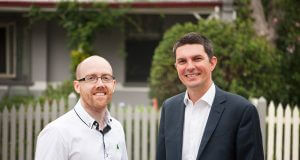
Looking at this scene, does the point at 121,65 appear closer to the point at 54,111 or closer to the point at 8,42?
the point at 8,42

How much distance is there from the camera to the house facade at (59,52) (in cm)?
1430

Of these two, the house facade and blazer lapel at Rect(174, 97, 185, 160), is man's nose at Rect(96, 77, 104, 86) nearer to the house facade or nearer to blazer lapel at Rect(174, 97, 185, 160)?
blazer lapel at Rect(174, 97, 185, 160)

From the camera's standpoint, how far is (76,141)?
2.91 m

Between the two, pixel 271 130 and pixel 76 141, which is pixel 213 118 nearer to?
pixel 76 141

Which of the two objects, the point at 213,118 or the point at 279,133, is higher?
the point at 213,118

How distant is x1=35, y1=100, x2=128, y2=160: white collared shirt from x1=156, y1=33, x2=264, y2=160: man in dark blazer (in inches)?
17.1

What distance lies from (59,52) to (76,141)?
39.2ft

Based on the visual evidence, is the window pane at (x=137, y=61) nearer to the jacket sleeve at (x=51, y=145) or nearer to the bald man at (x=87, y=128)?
the bald man at (x=87, y=128)

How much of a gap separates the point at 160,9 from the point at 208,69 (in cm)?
1039

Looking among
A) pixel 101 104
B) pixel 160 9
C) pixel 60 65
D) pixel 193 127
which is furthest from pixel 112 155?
pixel 60 65

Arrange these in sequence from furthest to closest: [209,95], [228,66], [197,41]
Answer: [228,66], [209,95], [197,41]

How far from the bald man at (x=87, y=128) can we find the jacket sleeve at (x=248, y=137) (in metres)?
0.74

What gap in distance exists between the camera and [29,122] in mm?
6996

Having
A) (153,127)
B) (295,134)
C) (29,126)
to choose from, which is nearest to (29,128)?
(29,126)
